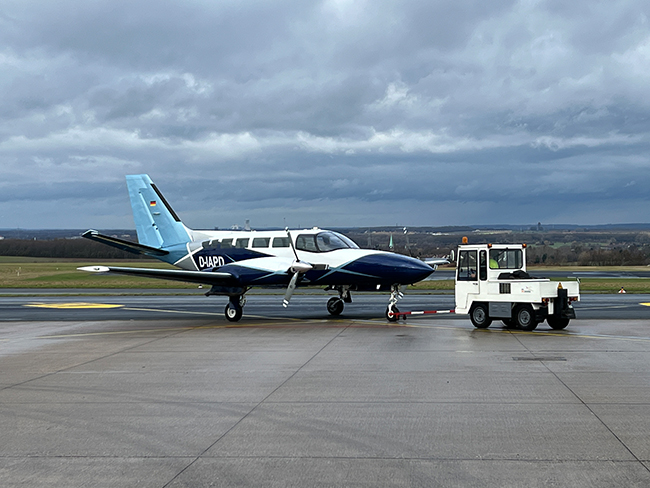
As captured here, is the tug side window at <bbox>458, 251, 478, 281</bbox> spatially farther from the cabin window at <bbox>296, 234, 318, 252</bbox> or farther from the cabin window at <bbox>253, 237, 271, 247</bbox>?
the cabin window at <bbox>253, 237, 271, 247</bbox>

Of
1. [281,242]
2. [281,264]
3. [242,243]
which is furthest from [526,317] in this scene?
[242,243]

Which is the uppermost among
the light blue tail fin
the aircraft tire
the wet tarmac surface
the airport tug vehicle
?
the light blue tail fin

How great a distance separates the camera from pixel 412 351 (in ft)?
54.6

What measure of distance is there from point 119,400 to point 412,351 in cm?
783

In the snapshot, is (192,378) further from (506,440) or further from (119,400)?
(506,440)

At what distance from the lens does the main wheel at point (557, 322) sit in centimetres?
2078

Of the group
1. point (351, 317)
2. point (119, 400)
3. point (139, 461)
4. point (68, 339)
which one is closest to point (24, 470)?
point (139, 461)

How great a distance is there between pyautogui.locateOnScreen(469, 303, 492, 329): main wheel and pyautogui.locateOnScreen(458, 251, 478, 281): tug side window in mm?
922

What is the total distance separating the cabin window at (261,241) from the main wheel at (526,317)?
10.0 m

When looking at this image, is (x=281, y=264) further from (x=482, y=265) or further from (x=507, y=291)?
(x=507, y=291)

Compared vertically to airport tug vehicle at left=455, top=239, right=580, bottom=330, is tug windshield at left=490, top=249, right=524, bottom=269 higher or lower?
higher

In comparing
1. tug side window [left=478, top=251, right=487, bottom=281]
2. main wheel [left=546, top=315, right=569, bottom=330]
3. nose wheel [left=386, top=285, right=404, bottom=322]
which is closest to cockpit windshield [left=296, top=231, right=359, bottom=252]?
nose wheel [left=386, top=285, right=404, bottom=322]

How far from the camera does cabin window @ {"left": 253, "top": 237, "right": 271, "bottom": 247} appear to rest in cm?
2615

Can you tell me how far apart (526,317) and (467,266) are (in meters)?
2.59
